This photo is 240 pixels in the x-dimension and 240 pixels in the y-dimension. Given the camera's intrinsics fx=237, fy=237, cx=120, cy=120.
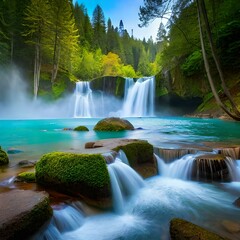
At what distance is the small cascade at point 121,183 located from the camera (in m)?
4.57

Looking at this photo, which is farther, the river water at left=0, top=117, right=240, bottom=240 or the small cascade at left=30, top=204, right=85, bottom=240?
the river water at left=0, top=117, right=240, bottom=240

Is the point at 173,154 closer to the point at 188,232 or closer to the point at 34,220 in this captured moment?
the point at 188,232

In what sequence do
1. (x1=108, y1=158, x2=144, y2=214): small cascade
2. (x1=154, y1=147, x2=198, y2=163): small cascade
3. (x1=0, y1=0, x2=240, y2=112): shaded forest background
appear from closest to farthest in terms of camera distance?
(x1=108, y1=158, x2=144, y2=214): small cascade → (x1=154, y1=147, x2=198, y2=163): small cascade → (x1=0, y1=0, x2=240, y2=112): shaded forest background

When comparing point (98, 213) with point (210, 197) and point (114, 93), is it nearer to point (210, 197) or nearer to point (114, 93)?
point (210, 197)

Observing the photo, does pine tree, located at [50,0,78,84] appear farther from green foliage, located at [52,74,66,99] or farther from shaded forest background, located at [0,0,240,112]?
green foliage, located at [52,74,66,99]

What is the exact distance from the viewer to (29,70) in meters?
32.8

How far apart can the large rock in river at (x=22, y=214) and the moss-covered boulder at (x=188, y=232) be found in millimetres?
1684

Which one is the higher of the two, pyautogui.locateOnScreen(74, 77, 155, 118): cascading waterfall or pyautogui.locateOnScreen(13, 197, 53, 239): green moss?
pyautogui.locateOnScreen(74, 77, 155, 118): cascading waterfall

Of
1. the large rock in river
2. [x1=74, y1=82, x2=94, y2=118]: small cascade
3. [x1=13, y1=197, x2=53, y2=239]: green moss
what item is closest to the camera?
the large rock in river

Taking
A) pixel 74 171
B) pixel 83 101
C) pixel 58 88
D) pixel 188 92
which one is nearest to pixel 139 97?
pixel 188 92

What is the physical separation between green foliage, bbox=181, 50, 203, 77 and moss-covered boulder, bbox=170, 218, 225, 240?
2307cm

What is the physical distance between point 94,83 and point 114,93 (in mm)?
3121

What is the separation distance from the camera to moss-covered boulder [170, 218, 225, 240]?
286 centimetres

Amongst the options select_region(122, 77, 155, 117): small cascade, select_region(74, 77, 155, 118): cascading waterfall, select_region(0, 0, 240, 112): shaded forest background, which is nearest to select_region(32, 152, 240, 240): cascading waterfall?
select_region(0, 0, 240, 112): shaded forest background
